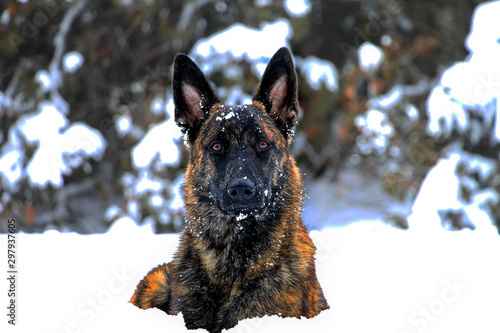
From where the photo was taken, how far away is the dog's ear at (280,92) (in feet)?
11.0

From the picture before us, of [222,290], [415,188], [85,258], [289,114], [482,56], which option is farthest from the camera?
[415,188]

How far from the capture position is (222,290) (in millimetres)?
2934

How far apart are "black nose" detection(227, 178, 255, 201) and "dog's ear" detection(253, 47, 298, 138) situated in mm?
746

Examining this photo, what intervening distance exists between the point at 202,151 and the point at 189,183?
28 cm

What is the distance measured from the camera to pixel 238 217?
3.13 m

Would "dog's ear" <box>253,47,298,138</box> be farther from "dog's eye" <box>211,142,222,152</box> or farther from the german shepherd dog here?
"dog's eye" <box>211,142,222,152</box>

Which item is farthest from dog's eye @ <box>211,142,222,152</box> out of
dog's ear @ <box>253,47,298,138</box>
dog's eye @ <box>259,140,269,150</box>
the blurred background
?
the blurred background

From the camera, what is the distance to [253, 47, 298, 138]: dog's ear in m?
3.35

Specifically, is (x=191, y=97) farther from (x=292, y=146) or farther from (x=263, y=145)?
(x=292, y=146)

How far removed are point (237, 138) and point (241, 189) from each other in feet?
1.44

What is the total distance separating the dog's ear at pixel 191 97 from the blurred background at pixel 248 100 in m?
4.06

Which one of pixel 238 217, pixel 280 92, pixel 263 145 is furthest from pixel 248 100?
pixel 238 217

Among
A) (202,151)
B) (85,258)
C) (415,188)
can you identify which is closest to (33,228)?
(85,258)

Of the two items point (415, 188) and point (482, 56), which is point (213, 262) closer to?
point (482, 56)
